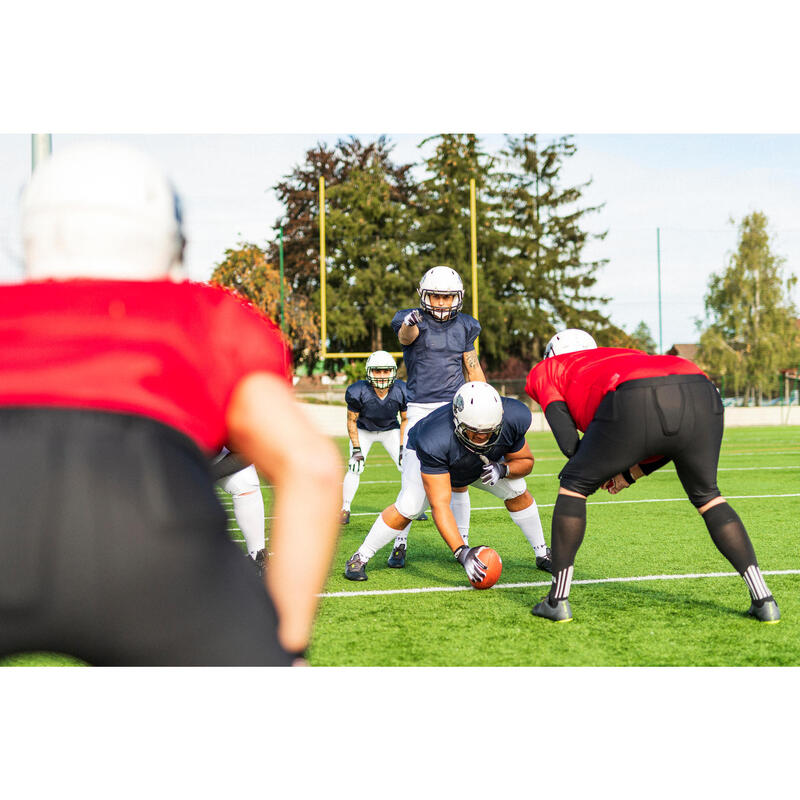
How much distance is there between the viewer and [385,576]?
5.57 metres

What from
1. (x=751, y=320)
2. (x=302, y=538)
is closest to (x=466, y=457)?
(x=302, y=538)

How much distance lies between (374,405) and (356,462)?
22.1 inches

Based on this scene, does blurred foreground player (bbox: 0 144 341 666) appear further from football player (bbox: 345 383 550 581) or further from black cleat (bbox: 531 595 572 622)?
football player (bbox: 345 383 550 581)

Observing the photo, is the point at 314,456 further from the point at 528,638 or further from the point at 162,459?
the point at 528,638

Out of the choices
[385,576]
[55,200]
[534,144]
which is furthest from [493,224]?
[55,200]

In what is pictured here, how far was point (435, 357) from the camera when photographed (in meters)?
6.25

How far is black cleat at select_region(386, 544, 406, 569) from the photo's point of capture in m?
5.82

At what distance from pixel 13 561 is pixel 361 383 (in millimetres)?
7120

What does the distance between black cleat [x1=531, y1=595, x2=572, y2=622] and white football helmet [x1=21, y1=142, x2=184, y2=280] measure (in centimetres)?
351

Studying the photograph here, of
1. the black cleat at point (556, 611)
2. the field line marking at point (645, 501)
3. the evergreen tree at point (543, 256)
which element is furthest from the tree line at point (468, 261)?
the black cleat at point (556, 611)

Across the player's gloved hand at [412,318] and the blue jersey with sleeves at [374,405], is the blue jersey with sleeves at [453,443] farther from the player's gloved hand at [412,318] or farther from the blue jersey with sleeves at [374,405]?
the blue jersey with sleeves at [374,405]

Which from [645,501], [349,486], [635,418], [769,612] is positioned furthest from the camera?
[645,501]

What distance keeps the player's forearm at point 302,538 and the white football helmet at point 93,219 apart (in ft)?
1.10

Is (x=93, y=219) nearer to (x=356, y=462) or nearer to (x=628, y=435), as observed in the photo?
(x=628, y=435)
